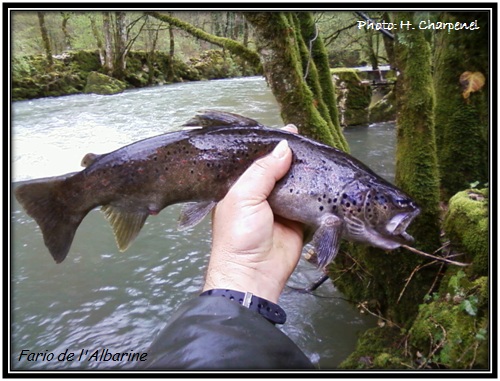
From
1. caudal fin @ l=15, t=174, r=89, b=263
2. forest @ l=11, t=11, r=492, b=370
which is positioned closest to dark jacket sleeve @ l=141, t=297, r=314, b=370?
caudal fin @ l=15, t=174, r=89, b=263

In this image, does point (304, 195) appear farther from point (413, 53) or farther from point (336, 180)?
point (413, 53)

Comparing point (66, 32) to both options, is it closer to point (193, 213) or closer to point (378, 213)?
point (193, 213)

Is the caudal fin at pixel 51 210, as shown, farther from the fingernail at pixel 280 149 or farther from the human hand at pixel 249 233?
the fingernail at pixel 280 149

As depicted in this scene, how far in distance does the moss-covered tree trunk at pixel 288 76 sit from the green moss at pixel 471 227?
55.9 inches

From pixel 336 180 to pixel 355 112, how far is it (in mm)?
13740

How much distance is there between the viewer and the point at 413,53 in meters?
4.19

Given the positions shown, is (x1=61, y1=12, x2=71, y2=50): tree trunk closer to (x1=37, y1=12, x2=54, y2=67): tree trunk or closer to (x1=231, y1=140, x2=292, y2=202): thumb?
(x1=37, y1=12, x2=54, y2=67): tree trunk

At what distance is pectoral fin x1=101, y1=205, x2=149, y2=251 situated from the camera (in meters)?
2.78

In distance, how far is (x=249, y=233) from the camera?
2596mm

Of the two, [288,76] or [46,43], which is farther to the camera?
[46,43]

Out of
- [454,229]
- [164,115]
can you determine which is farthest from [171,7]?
[164,115]

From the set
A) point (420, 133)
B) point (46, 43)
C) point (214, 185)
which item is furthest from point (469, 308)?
point (46, 43)

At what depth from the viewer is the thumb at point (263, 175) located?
260 centimetres

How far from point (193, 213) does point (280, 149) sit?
73cm
